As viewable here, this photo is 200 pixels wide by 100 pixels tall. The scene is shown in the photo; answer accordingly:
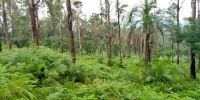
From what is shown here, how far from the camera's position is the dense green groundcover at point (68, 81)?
494 cm

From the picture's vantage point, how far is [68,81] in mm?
6883

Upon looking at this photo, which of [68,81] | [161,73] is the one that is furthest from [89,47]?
[68,81]

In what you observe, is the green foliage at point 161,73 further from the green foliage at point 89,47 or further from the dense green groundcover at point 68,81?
the green foliage at point 89,47

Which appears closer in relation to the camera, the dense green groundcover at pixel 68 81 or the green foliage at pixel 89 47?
the dense green groundcover at pixel 68 81

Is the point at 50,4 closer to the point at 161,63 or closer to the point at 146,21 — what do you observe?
the point at 146,21

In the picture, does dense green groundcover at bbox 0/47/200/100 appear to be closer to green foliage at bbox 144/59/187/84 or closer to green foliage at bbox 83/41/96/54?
green foliage at bbox 144/59/187/84

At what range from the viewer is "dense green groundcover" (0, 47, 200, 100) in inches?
195

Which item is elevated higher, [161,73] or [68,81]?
[68,81]

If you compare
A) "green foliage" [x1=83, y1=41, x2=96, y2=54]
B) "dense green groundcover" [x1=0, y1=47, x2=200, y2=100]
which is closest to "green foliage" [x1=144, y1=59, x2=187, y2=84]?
"dense green groundcover" [x1=0, y1=47, x2=200, y2=100]

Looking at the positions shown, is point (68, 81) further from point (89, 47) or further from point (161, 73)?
point (89, 47)

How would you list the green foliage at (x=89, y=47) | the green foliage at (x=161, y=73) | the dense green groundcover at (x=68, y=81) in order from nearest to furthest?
the dense green groundcover at (x=68, y=81), the green foliage at (x=161, y=73), the green foliage at (x=89, y=47)

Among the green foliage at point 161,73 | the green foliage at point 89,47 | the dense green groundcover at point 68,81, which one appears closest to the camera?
the dense green groundcover at point 68,81

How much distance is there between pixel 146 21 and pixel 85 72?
219 inches

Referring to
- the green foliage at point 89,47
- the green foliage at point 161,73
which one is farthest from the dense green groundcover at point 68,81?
the green foliage at point 89,47
